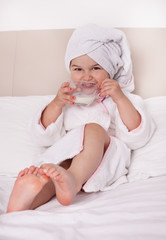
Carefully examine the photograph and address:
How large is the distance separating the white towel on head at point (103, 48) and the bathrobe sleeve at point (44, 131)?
1.02 ft

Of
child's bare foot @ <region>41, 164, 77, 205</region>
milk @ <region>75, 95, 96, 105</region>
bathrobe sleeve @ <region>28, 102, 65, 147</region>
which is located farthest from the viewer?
bathrobe sleeve @ <region>28, 102, 65, 147</region>

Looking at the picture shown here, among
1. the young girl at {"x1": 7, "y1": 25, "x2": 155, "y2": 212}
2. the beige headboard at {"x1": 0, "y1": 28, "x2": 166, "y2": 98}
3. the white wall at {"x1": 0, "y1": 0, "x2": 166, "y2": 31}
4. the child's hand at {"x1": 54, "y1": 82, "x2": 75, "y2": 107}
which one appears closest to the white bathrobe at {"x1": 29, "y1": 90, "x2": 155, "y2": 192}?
the young girl at {"x1": 7, "y1": 25, "x2": 155, "y2": 212}

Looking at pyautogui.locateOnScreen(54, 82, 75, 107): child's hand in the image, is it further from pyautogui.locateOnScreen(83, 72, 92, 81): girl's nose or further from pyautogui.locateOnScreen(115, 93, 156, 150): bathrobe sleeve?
pyautogui.locateOnScreen(115, 93, 156, 150): bathrobe sleeve

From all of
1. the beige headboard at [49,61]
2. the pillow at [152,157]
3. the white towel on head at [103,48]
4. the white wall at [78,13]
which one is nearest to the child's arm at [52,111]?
the white towel on head at [103,48]

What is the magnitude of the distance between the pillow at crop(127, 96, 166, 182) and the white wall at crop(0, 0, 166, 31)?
2.57ft

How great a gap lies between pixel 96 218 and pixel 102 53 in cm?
87

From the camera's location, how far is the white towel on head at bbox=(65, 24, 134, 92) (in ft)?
4.91

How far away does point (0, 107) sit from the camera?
168 cm

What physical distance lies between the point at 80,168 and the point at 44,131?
37cm

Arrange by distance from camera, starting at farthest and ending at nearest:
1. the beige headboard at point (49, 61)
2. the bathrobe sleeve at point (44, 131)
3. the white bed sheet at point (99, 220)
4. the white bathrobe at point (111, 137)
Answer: the beige headboard at point (49, 61) < the bathrobe sleeve at point (44, 131) < the white bathrobe at point (111, 137) < the white bed sheet at point (99, 220)

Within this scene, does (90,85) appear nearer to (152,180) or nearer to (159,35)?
(152,180)

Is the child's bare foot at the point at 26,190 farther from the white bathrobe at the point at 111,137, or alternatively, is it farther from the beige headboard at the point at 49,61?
the beige headboard at the point at 49,61

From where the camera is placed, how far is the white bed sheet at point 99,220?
0.76m

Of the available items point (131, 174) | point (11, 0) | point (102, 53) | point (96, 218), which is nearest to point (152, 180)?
point (131, 174)
